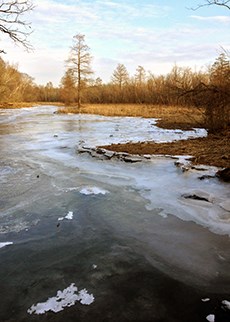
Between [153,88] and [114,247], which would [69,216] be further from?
[153,88]

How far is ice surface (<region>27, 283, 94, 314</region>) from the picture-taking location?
302cm

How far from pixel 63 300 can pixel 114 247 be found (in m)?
1.24

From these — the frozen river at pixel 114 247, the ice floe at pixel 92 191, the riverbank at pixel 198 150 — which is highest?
the riverbank at pixel 198 150

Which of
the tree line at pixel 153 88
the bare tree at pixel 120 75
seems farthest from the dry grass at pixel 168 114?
the bare tree at pixel 120 75

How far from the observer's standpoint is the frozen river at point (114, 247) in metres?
3.07

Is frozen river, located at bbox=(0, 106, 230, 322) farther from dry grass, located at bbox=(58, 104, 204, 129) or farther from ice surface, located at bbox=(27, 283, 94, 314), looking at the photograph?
dry grass, located at bbox=(58, 104, 204, 129)

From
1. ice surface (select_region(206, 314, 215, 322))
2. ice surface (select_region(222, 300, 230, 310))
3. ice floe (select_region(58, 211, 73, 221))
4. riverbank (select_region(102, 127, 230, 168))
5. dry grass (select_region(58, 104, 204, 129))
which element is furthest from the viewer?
dry grass (select_region(58, 104, 204, 129))

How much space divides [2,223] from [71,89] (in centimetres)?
4085

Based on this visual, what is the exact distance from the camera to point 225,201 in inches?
231

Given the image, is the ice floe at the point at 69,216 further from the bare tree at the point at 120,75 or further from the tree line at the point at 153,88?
the bare tree at the point at 120,75

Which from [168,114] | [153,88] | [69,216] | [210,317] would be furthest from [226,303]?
[153,88]

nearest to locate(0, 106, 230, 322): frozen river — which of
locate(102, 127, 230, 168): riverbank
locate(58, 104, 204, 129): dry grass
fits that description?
locate(102, 127, 230, 168): riverbank

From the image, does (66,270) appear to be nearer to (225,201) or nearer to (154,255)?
(154,255)

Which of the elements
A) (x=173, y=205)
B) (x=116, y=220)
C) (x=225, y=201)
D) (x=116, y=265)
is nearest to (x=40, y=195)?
(x=116, y=220)
